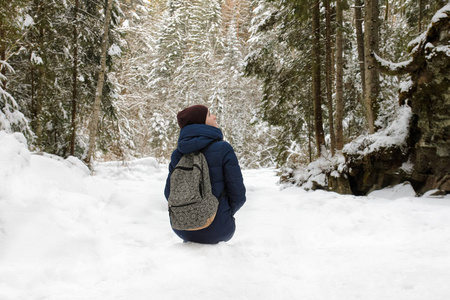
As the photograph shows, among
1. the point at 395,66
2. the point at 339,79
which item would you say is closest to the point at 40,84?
the point at 339,79

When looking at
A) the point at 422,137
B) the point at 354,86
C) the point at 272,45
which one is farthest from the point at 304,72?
the point at 422,137

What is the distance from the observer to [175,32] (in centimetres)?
2881

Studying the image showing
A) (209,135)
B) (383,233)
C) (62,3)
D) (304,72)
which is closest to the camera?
(209,135)

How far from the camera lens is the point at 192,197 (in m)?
2.49

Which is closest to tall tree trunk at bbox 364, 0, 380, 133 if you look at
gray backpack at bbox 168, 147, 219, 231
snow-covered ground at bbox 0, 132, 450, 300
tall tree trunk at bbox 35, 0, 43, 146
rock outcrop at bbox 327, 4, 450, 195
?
rock outcrop at bbox 327, 4, 450, 195

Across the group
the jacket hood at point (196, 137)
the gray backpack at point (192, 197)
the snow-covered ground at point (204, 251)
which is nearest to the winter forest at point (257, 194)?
the snow-covered ground at point (204, 251)

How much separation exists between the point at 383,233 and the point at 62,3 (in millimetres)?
10950

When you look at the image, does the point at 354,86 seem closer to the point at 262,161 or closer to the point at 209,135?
the point at 209,135

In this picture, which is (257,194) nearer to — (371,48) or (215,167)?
(371,48)

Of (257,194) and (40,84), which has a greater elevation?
(40,84)

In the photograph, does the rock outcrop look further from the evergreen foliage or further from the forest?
the evergreen foliage

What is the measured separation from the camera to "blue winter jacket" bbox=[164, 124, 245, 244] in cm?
267

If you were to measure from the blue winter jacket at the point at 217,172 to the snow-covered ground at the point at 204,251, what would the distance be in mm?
152

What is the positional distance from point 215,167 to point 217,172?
5 centimetres
